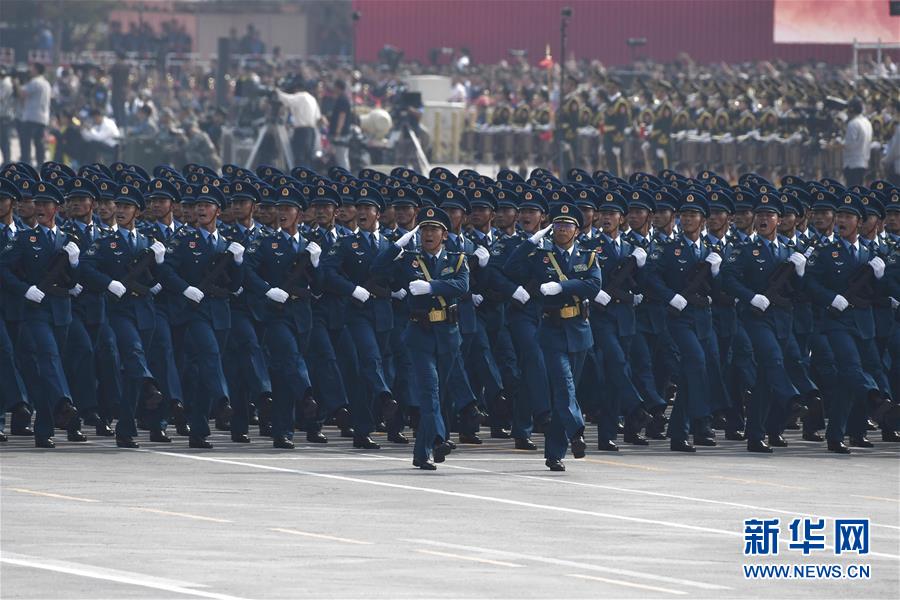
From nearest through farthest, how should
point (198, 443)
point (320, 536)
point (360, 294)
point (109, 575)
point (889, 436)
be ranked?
point (109, 575)
point (320, 536)
point (198, 443)
point (360, 294)
point (889, 436)

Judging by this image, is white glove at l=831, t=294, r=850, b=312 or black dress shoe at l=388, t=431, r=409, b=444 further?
black dress shoe at l=388, t=431, r=409, b=444

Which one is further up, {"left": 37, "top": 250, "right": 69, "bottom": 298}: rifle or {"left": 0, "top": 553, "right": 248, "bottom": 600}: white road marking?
{"left": 37, "top": 250, "right": 69, "bottom": 298}: rifle

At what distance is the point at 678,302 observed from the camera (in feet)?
54.9

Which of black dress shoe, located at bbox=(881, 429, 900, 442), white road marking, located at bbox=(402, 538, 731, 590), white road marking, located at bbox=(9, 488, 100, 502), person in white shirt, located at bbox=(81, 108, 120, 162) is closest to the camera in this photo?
white road marking, located at bbox=(402, 538, 731, 590)

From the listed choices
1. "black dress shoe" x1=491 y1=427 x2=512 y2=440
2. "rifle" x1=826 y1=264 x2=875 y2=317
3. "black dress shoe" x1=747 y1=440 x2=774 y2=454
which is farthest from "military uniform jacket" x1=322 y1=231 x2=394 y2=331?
"rifle" x1=826 y1=264 x2=875 y2=317

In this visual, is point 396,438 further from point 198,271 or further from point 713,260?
point 713,260

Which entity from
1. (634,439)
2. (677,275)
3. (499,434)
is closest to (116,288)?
(499,434)

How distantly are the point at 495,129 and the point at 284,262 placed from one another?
2616 centimetres

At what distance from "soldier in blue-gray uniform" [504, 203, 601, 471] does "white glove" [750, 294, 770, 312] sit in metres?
1.54

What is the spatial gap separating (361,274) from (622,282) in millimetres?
1901

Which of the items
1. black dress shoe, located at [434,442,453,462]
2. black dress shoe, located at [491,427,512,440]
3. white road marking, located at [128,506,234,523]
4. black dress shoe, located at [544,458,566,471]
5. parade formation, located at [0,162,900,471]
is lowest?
black dress shoe, located at [491,427,512,440]

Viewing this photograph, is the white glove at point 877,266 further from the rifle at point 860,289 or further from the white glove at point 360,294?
the white glove at point 360,294

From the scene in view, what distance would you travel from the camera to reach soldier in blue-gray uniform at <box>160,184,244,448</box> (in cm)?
1620

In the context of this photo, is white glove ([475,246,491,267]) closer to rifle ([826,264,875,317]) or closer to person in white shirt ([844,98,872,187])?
rifle ([826,264,875,317])
